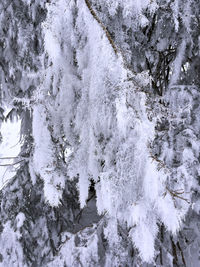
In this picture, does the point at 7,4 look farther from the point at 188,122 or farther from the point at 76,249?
the point at 76,249

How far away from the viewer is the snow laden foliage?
1.44 meters

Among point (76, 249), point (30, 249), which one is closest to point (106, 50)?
point (76, 249)

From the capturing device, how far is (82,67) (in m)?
1.79

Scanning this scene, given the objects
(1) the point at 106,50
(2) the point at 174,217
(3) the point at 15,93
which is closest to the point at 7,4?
(3) the point at 15,93

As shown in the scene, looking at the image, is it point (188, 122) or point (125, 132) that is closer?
point (125, 132)

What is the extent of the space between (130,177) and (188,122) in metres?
1.59

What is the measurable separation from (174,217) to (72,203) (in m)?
2.55

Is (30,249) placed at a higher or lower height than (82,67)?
lower

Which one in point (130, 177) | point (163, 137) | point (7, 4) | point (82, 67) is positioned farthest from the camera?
point (7, 4)

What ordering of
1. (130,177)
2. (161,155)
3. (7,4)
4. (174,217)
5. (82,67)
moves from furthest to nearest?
(7,4)
(161,155)
(82,67)
(130,177)
(174,217)

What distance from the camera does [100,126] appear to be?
65.7 inches

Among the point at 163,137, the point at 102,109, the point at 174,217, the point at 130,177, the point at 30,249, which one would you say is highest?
the point at 163,137

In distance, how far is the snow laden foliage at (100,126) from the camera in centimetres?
144

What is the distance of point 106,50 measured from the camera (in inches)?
61.8
